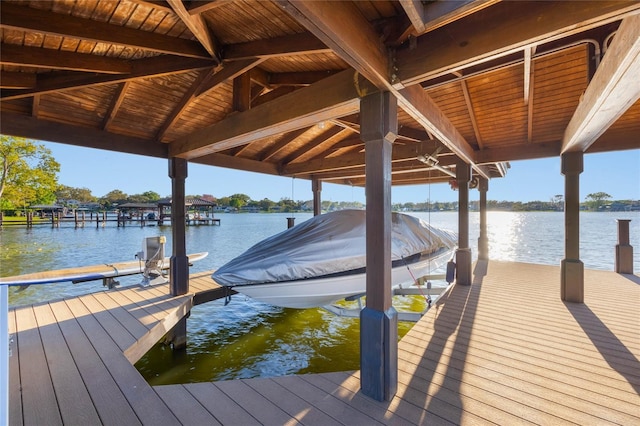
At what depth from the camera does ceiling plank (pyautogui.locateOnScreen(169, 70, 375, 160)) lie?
2.57 metres

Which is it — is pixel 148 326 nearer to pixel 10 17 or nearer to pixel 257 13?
pixel 10 17

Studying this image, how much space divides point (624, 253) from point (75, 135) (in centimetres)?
1180

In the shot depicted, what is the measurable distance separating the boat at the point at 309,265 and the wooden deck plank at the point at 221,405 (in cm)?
151

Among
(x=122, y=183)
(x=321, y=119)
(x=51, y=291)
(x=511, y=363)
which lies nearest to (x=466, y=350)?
(x=511, y=363)

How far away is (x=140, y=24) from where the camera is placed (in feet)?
8.43

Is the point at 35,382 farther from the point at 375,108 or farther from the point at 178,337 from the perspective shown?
the point at 375,108

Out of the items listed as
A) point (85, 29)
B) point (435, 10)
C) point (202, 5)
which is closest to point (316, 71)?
point (202, 5)

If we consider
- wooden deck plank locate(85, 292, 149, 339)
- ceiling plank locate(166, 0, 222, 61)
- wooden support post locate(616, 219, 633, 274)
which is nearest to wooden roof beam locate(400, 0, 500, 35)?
ceiling plank locate(166, 0, 222, 61)

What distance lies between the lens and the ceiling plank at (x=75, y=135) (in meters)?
3.50

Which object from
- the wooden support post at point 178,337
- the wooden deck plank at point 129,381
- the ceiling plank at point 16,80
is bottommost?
the wooden support post at point 178,337

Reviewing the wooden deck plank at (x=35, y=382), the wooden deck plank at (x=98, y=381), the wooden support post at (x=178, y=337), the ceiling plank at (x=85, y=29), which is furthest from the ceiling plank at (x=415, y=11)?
the wooden support post at (x=178, y=337)

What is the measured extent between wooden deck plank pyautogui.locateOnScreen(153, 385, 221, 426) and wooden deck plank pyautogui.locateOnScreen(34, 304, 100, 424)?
0.46 m

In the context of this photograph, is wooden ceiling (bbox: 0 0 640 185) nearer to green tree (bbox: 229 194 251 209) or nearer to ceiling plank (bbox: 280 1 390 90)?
ceiling plank (bbox: 280 1 390 90)

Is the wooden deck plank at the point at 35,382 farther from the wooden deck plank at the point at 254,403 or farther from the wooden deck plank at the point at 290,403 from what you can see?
the wooden deck plank at the point at 290,403
